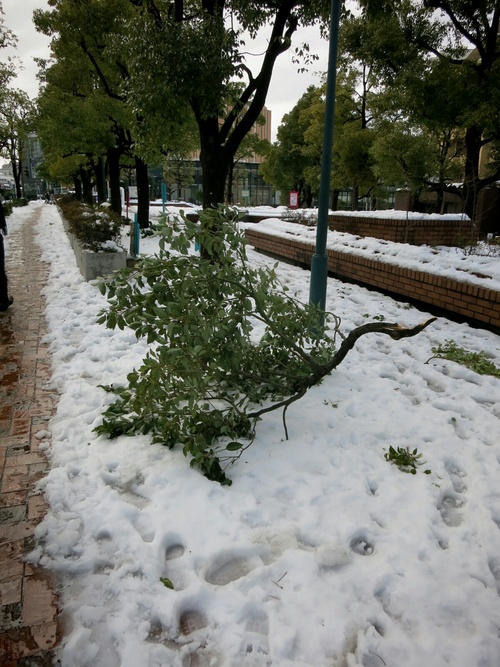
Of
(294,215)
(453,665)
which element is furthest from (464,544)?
(294,215)

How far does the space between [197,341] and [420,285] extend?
15.9ft

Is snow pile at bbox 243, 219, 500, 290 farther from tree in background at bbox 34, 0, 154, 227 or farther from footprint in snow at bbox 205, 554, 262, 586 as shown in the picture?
tree in background at bbox 34, 0, 154, 227

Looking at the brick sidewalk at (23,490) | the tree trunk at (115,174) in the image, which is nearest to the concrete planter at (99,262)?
the brick sidewalk at (23,490)

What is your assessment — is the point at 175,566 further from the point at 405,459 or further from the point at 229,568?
the point at 405,459

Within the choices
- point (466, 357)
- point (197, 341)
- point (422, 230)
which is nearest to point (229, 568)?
point (197, 341)

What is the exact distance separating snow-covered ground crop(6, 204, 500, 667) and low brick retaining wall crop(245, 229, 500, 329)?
211cm

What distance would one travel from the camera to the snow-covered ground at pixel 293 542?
1901 mm

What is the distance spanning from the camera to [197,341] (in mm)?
2949

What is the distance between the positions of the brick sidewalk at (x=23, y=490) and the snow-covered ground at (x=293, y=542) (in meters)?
0.09

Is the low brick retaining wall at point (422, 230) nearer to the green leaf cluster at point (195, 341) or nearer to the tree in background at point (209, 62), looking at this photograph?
the tree in background at point (209, 62)

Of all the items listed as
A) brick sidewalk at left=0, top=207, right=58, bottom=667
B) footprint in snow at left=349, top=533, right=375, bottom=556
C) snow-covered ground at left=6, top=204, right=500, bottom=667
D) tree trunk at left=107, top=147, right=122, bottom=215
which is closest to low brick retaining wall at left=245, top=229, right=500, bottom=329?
snow-covered ground at left=6, top=204, right=500, bottom=667

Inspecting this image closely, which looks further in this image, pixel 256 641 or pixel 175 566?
pixel 175 566

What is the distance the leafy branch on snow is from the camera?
296 centimetres

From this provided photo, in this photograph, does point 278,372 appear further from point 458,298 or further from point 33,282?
point 33,282
